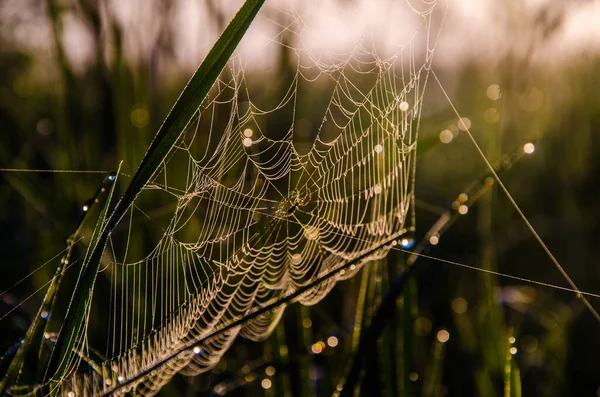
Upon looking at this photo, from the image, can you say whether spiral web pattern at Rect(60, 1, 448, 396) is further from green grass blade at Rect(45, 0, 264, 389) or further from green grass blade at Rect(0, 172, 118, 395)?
green grass blade at Rect(45, 0, 264, 389)

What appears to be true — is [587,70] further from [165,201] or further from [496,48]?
[165,201]

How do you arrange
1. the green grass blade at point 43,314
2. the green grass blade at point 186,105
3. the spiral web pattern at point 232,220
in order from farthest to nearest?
the spiral web pattern at point 232,220
the green grass blade at point 43,314
the green grass blade at point 186,105

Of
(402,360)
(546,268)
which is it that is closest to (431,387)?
(402,360)

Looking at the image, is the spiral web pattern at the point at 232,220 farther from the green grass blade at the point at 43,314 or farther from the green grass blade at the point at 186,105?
the green grass blade at the point at 186,105

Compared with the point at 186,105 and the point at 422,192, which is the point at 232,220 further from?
the point at 422,192

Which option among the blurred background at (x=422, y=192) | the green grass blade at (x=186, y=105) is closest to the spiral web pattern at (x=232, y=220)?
the blurred background at (x=422, y=192)

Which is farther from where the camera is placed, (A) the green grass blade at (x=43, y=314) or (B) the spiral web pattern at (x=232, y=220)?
(B) the spiral web pattern at (x=232, y=220)

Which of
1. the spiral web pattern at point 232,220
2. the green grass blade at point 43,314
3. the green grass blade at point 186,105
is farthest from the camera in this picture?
the spiral web pattern at point 232,220

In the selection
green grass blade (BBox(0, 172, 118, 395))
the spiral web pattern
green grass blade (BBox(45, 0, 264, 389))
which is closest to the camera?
green grass blade (BBox(45, 0, 264, 389))

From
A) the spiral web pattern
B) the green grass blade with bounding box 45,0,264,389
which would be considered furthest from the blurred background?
the green grass blade with bounding box 45,0,264,389
